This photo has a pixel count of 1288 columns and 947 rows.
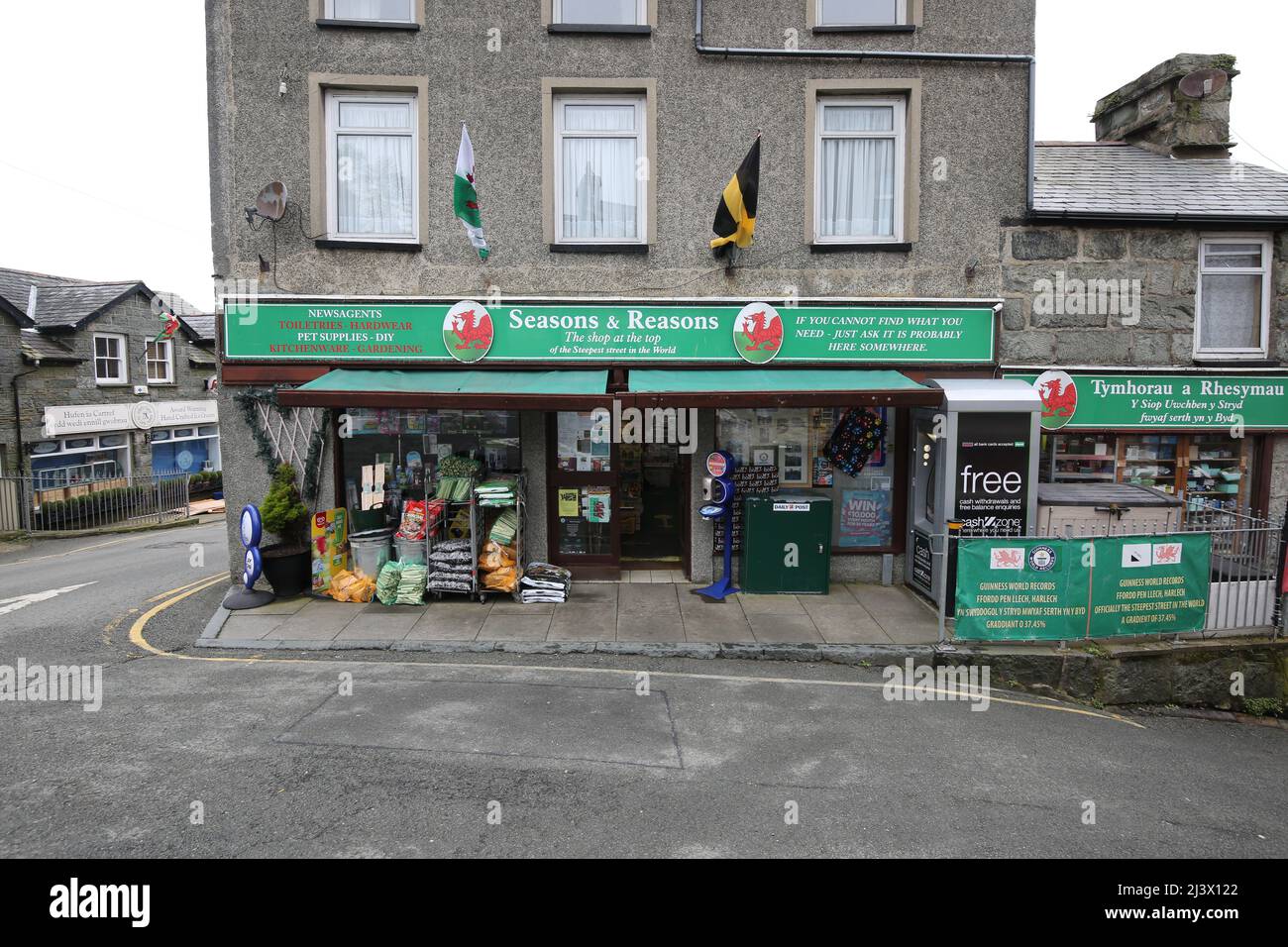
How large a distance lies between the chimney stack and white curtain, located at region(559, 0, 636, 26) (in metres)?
8.34

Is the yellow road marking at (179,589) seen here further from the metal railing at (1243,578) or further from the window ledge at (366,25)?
the metal railing at (1243,578)

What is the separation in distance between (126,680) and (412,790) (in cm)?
414

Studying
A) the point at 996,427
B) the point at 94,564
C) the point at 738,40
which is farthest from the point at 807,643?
the point at 94,564

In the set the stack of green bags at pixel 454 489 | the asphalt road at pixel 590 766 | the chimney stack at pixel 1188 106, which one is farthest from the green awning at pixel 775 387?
the chimney stack at pixel 1188 106

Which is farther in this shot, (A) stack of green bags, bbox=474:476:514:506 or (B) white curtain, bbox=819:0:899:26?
(B) white curtain, bbox=819:0:899:26

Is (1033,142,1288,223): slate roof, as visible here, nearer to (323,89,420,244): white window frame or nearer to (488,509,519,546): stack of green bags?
(488,509,519,546): stack of green bags

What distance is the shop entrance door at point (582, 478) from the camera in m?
11.1

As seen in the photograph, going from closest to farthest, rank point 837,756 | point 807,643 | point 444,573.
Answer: point 837,756
point 807,643
point 444,573

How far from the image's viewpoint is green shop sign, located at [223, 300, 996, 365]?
10.4 metres

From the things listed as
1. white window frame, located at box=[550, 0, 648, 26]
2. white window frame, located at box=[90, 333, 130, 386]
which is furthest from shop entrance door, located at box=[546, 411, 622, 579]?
white window frame, located at box=[90, 333, 130, 386]

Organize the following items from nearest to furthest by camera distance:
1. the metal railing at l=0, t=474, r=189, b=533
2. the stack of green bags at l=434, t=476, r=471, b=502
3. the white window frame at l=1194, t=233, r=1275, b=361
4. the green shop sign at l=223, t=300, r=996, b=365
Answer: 1. the stack of green bags at l=434, t=476, r=471, b=502
2. the green shop sign at l=223, t=300, r=996, b=365
3. the white window frame at l=1194, t=233, r=1275, b=361
4. the metal railing at l=0, t=474, r=189, b=533

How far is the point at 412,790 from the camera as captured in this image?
5441 millimetres

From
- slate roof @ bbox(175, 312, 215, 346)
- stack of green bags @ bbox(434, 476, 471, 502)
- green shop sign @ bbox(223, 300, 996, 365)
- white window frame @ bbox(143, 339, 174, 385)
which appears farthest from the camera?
slate roof @ bbox(175, 312, 215, 346)

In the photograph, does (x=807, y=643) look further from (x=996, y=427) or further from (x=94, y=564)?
(x=94, y=564)
